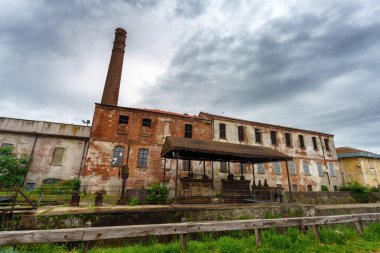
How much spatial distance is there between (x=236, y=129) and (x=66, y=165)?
17697mm

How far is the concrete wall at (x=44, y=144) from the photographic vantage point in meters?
16.8

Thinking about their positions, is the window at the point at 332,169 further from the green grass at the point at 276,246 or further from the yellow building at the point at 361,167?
the green grass at the point at 276,246

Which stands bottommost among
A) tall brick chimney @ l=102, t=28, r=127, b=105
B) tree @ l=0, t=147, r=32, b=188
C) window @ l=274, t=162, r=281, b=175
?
tree @ l=0, t=147, r=32, b=188

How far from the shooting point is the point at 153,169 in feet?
56.1

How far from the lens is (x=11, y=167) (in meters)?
15.2

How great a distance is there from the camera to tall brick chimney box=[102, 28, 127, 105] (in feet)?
69.8

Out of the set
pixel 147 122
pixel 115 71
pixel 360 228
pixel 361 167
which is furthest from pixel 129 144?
pixel 361 167

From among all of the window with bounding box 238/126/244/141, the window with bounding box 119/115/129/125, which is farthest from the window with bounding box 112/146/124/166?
the window with bounding box 238/126/244/141

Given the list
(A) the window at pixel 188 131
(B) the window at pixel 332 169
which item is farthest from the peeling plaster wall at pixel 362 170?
(A) the window at pixel 188 131

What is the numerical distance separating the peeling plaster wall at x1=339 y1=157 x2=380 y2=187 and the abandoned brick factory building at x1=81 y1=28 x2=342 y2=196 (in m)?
1.83

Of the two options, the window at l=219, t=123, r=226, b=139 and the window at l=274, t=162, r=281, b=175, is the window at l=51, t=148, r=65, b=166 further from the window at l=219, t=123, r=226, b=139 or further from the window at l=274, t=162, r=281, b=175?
the window at l=274, t=162, r=281, b=175

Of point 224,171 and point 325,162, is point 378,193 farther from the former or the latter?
point 224,171

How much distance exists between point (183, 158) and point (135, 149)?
17.9 ft

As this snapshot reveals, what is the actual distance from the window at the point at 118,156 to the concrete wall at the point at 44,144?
13.7ft
